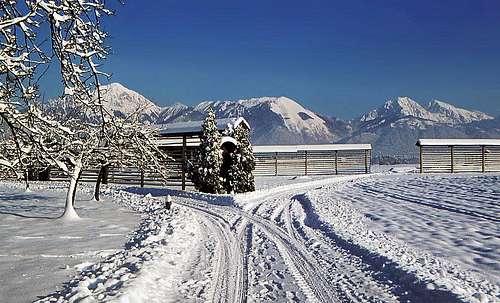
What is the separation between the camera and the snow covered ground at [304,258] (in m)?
5.59

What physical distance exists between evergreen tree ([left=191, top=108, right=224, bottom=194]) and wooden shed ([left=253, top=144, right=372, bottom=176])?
18.0m

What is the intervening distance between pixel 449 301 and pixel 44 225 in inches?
405

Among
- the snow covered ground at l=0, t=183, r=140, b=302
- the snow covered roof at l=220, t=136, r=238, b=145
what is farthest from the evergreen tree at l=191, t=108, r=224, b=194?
the snow covered ground at l=0, t=183, r=140, b=302

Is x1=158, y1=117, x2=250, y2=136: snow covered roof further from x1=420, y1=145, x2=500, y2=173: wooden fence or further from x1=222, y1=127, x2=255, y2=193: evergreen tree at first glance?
x1=420, y1=145, x2=500, y2=173: wooden fence

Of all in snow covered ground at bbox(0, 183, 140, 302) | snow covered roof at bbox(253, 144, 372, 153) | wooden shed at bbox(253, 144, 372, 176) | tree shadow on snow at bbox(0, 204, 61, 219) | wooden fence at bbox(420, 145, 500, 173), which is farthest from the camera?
wooden shed at bbox(253, 144, 372, 176)

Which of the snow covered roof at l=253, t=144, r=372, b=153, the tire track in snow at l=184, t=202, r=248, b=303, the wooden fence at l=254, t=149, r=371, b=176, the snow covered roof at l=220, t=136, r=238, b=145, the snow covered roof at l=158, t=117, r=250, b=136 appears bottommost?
the tire track in snow at l=184, t=202, r=248, b=303

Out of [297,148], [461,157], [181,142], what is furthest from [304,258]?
[461,157]

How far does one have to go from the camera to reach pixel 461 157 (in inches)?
1485

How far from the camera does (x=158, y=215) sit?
521 inches

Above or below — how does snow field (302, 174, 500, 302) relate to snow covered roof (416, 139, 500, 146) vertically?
below

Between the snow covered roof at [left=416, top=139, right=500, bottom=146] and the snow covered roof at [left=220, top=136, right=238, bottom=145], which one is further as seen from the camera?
the snow covered roof at [left=416, top=139, right=500, bottom=146]

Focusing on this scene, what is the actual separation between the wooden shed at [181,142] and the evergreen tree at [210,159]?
2598 millimetres

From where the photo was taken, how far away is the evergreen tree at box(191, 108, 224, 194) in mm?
21281

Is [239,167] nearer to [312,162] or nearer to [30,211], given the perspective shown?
[30,211]
